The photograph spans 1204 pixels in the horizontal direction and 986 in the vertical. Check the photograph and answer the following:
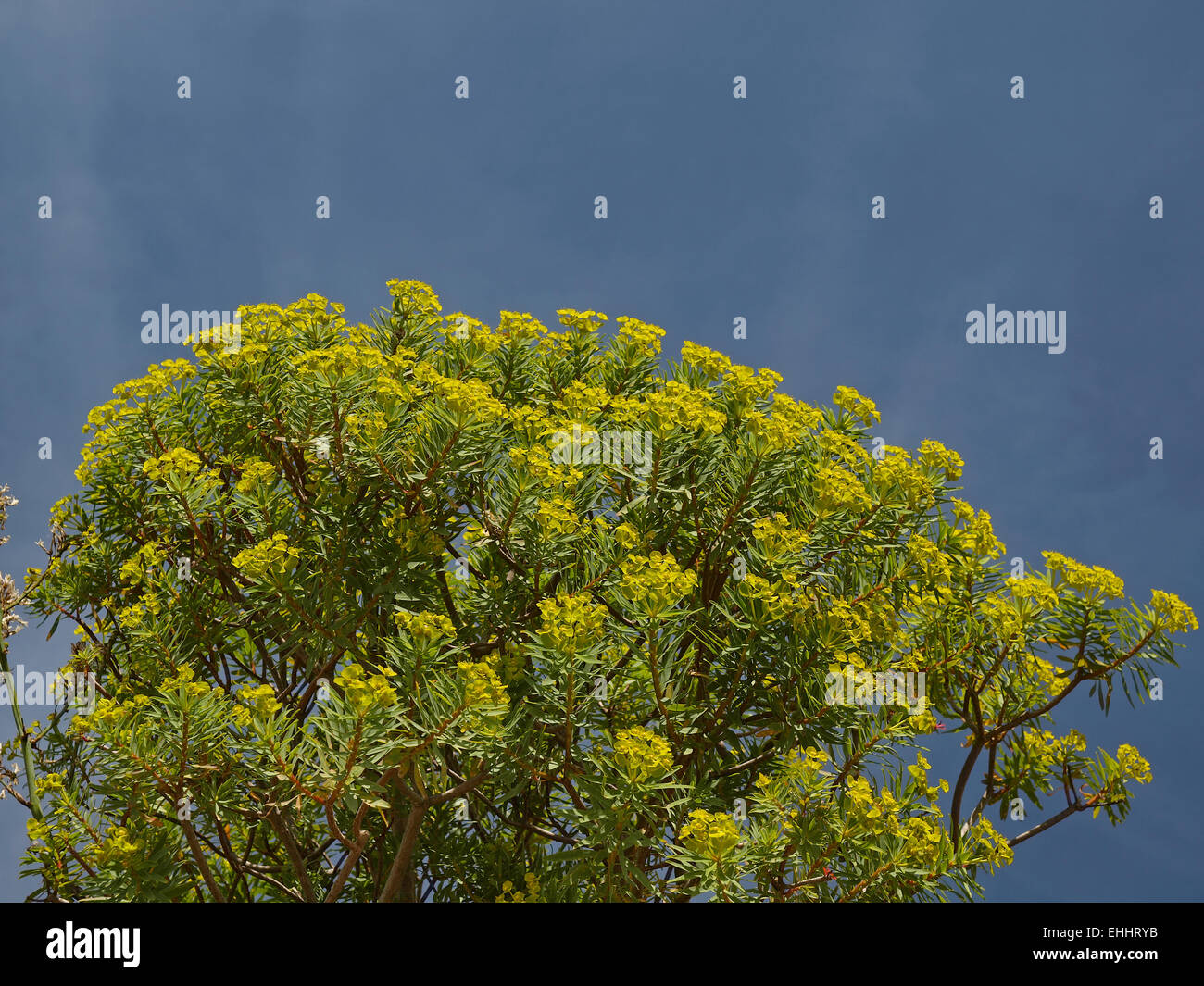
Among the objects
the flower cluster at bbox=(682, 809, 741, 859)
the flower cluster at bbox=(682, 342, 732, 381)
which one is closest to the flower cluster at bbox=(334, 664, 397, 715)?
the flower cluster at bbox=(682, 809, 741, 859)

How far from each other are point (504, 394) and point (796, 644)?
263 cm

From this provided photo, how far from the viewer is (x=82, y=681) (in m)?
6.73

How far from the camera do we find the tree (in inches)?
199

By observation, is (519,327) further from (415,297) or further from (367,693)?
(367,693)

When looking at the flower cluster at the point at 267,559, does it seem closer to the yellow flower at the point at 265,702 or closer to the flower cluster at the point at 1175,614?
the yellow flower at the point at 265,702

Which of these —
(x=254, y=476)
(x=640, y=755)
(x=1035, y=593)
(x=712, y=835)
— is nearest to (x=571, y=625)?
(x=640, y=755)

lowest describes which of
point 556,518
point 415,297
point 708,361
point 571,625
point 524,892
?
point 524,892

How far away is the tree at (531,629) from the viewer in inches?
199

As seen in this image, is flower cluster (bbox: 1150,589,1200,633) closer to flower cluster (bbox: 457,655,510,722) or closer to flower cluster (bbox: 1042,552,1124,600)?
flower cluster (bbox: 1042,552,1124,600)

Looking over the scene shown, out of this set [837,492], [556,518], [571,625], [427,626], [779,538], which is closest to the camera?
[571,625]

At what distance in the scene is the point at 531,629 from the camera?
595 cm

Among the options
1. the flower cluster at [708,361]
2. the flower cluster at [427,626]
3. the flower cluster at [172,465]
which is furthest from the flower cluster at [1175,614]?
the flower cluster at [172,465]
